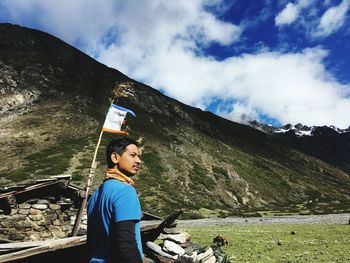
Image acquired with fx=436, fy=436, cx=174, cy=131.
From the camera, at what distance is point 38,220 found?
21656mm

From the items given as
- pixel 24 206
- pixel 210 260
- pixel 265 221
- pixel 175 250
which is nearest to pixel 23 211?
pixel 24 206

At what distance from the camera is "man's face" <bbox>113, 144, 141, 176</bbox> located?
576 centimetres

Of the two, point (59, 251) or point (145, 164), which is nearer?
point (59, 251)

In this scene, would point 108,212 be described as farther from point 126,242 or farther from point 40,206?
point 40,206

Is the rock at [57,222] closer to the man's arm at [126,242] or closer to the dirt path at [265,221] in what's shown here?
the man's arm at [126,242]

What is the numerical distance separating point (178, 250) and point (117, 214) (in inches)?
450

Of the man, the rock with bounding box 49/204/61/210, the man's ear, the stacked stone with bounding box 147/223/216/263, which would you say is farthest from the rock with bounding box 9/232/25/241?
the man's ear

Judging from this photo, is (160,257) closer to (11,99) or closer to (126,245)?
(126,245)

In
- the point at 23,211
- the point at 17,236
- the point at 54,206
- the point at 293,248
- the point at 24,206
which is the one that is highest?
the point at 293,248

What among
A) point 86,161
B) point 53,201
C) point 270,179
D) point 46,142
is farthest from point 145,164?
point 53,201

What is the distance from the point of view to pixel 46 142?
9500 centimetres

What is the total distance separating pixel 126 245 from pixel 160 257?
10.6 meters

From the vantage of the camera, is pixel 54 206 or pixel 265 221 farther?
pixel 265 221

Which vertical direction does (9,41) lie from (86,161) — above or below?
above
